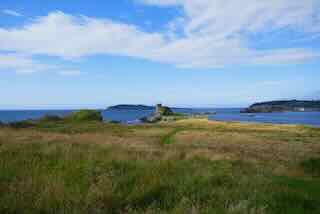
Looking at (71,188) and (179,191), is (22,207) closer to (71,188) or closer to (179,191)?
(71,188)

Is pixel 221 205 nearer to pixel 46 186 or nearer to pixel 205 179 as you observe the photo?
pixel 205 179

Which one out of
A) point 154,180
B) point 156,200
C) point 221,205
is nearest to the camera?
point 221,205

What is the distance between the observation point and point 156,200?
5.39 metres

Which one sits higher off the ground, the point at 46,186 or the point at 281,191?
the point at 46,186

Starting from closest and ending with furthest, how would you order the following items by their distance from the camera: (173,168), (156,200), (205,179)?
(156,200) < (205,179) < (173,168)

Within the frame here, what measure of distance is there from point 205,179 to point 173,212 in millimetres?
2758

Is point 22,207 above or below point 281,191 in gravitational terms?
above

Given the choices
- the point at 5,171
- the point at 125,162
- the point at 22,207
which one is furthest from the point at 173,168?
the point at 22,207

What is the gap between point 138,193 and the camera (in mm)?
5527

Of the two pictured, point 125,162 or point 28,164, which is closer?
point 28,164

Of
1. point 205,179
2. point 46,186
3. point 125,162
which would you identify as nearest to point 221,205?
point 205,179

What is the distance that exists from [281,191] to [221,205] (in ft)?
7.83

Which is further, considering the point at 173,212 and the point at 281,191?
the point at 281,191

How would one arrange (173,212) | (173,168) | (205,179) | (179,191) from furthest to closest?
(173,168)
(205,179)
(179,191)
(173,212)
